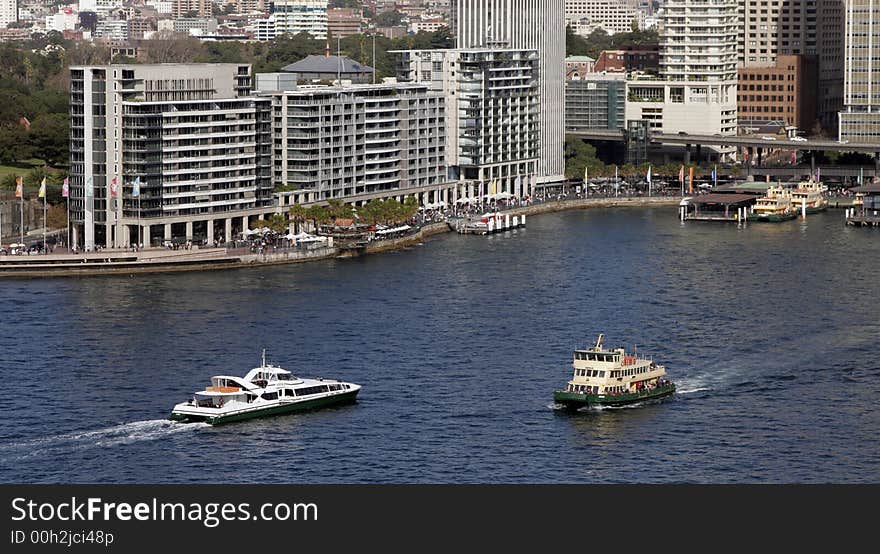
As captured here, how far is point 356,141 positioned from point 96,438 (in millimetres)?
44170

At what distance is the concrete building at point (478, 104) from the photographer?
96.0 metres

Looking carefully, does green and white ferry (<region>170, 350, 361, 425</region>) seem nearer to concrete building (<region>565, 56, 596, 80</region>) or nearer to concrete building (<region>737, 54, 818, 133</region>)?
concrete building (<region>737, 54, 818, 133</region>)

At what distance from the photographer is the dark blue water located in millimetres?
43156

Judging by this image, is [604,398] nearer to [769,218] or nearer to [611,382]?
[611,382]

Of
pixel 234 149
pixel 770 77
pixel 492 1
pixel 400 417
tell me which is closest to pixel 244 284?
pixel 234 149

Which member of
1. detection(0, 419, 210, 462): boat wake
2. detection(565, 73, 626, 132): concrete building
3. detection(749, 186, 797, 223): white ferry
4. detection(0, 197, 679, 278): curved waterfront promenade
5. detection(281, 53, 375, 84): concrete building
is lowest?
detection(0, 419, 210, 462): boat wake

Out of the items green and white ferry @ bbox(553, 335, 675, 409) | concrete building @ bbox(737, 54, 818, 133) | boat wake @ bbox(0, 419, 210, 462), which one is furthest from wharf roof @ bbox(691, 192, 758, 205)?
boat wake @ bbox(0, 419, 210, 462)

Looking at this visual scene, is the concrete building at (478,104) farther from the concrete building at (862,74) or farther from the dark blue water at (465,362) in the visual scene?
the concrete building at (862,74)

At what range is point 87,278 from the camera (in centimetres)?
7056

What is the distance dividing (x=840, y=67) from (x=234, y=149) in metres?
65.4

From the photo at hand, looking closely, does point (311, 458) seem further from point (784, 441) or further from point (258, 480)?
point (784, 441)

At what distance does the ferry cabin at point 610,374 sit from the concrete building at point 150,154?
30308 millimetres

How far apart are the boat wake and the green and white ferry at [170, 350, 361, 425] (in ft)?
1.39

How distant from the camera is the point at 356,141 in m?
87.9
